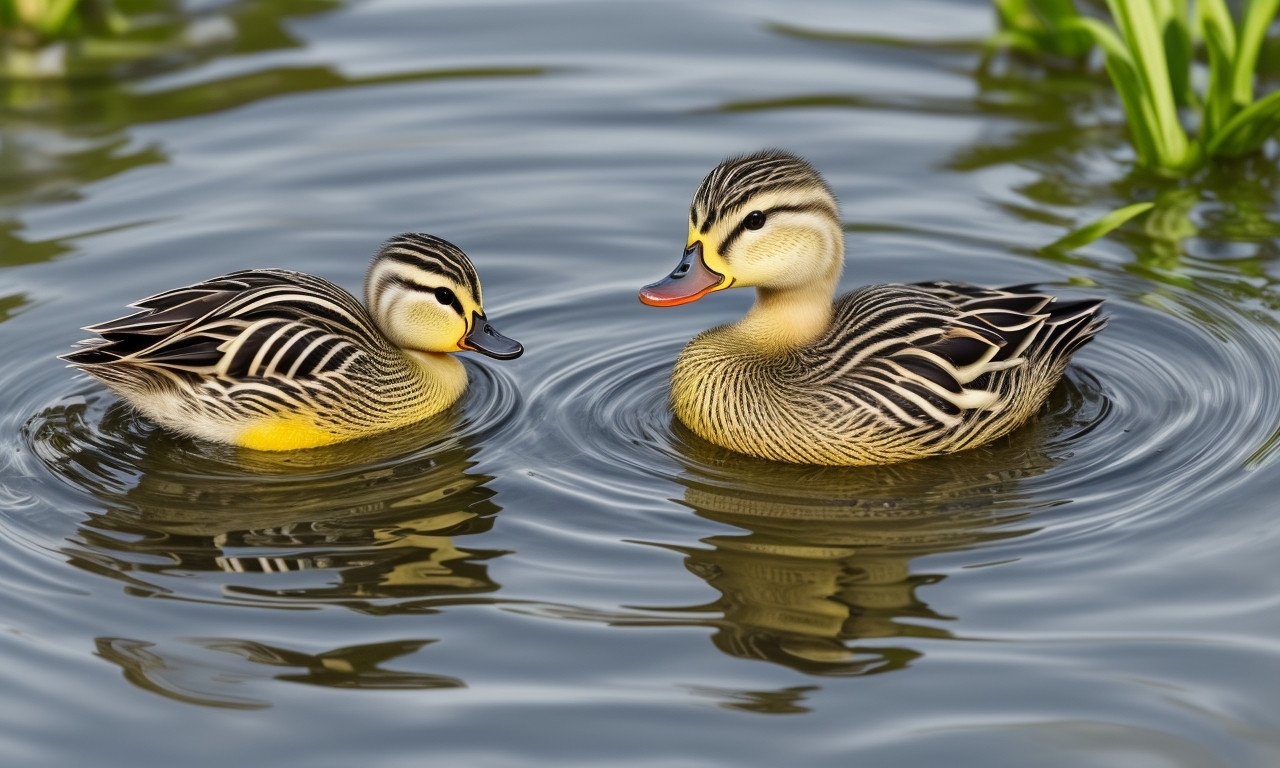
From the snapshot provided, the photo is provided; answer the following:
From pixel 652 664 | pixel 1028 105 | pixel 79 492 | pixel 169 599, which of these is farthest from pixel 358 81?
pixel 652 664

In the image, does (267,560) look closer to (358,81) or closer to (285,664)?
(285,664)

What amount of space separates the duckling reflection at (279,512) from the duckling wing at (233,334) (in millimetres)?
504

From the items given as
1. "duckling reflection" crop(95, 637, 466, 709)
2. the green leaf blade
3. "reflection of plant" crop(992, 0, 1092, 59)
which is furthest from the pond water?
"reflection of plant" crop(992, 0, 1092, 59)

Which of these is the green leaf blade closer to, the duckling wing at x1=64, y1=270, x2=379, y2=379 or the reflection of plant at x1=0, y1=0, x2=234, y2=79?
the duckling wing at x1=64, y1=270, x2=379, y2=379

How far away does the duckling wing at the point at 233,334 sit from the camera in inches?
326

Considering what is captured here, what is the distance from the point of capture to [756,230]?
27.3 feet

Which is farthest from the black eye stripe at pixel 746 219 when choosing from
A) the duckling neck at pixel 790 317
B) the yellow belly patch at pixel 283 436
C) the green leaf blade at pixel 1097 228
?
the green leaf blade at pixel 1097 228

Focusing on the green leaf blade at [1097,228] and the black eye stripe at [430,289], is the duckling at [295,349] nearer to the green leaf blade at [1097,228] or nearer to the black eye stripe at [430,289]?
the black eye stripe at [430,289]

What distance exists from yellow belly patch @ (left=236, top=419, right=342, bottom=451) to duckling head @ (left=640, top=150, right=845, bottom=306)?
195cm

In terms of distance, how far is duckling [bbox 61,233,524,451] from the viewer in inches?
328

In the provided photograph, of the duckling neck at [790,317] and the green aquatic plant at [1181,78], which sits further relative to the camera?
the green aquatic plant at [1181,78]

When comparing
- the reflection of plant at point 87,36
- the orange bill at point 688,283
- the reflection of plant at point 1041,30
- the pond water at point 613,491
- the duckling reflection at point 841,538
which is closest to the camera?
the pond water at point 613,491

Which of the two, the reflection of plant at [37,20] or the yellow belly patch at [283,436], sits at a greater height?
the reflection of plant at [37,20]

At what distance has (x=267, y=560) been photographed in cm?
741
